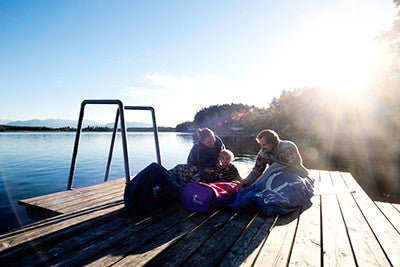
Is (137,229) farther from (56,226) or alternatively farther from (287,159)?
(287,159)

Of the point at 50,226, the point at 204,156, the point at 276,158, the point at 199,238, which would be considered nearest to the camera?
the point at 199,238

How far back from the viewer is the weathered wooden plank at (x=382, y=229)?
3021 mm

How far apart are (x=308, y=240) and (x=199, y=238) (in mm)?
1421

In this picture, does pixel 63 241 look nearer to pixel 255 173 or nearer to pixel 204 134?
pixel 204 134

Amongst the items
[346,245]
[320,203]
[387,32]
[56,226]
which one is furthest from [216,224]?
[387,32]

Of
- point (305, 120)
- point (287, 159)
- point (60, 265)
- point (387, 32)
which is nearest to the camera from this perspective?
point (60, 265)

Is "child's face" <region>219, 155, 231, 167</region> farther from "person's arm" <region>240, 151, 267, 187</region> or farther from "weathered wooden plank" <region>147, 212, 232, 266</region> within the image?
"weathered wooden plank" <region>147, 212, 232, 266</region>

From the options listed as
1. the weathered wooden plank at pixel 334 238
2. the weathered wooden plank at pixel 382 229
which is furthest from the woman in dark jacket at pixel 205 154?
the weathered wooden plank at pixel 382 229

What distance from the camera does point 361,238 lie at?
341cm

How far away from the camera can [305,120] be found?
53.8 meters

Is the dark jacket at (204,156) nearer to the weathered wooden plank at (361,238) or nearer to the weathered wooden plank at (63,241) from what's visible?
the weathered wooden plank at (63,241)

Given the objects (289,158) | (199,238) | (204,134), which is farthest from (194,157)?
(199,238)

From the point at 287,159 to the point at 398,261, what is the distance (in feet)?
7.36

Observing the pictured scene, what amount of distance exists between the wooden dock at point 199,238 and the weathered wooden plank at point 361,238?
1cm
